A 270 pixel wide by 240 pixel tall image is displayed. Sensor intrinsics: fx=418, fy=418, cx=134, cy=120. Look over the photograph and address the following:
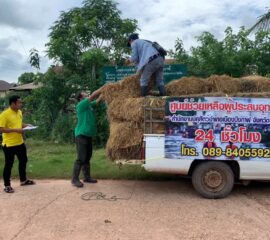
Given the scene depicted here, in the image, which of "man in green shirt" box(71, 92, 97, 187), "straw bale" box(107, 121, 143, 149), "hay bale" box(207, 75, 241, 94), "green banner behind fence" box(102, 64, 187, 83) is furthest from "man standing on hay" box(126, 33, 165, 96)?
"green banner behind fence" box(102, 64, 187, 83)

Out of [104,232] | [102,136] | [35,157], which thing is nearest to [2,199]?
[104,232]

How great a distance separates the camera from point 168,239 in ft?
16.8

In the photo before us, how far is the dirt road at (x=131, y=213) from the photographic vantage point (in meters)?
5.35

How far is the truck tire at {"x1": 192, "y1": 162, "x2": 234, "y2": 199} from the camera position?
6.87 metres

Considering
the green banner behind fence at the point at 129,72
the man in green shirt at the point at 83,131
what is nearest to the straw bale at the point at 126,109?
the man in green shirt at the point at 83,131

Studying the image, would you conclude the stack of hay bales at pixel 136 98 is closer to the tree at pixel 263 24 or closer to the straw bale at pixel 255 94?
the straw bale at pixel 255 94

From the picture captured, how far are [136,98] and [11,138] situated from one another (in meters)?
2.58

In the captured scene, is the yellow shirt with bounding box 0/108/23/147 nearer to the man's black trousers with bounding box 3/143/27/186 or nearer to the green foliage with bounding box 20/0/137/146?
the man's black trousers with bounding box 3/143/27/186

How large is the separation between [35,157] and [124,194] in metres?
4.45

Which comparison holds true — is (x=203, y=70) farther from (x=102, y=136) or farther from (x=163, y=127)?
(x=163, y=127)

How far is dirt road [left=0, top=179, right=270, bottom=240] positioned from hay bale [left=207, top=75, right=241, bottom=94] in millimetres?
1808

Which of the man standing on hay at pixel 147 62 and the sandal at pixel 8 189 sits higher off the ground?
the man standing on hay at pixel 147 62

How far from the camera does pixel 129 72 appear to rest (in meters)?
12.1

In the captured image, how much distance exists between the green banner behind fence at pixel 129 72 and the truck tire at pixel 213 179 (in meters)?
5.20
